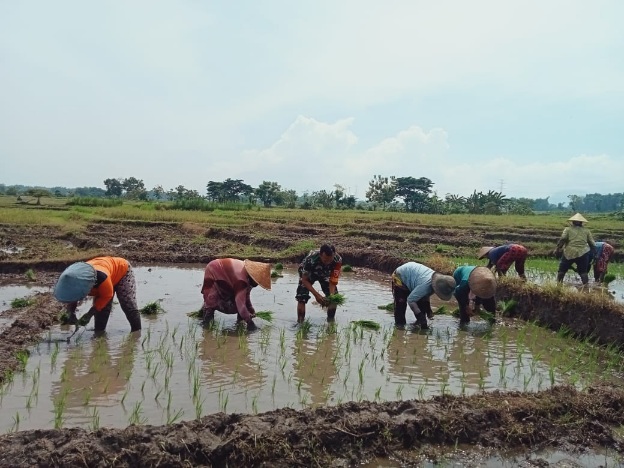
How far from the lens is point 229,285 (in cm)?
743

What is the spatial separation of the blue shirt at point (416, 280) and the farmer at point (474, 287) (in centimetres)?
54

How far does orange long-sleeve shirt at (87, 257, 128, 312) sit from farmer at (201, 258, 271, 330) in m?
1.27

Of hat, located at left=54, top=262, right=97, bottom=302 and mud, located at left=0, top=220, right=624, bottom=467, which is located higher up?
hat, located at left=54, top=262, right=97, bottom=302

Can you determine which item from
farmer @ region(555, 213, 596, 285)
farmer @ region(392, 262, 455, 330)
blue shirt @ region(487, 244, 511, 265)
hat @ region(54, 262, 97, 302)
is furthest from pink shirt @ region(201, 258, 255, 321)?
farmer @ region(555, 213, 596, 285)

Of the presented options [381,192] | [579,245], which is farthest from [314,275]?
[381,192]

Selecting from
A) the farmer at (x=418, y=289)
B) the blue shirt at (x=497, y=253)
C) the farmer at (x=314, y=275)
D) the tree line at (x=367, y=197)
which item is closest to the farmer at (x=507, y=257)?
the blue shirt at (x=497, y=253)

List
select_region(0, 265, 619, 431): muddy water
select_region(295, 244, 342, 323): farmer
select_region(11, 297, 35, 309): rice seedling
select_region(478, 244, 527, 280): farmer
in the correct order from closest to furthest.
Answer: select_region(0, 265, 619, 431): muddy water
select_region(295, 244, 342, 323): farmer
select_region(11, 297, 35, 309): rice seedling
select_region(478, 244, 527, 280): farmer

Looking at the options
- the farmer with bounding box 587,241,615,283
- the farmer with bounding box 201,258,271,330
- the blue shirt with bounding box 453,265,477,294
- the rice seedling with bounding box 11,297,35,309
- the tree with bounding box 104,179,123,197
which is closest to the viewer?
the farmer with bounding box 201,258,271,330

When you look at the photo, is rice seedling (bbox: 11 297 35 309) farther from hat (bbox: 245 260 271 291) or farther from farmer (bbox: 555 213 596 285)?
farmer (bbox: 555 213 596 285)

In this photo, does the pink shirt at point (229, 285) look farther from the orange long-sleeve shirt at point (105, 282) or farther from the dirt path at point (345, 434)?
the dirt path at point (345, 434)

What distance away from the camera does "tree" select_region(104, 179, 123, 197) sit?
3351 inches

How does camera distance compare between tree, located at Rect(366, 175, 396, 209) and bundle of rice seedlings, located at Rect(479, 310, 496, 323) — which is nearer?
bundle of rice seedlings, located at Rect(479, 310, 496, 323)

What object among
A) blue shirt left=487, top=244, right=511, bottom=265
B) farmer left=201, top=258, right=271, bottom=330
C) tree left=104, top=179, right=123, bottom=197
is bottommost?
farmer left=201, top=258, right=271, bottom=330

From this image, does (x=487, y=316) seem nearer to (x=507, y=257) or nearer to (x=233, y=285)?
(x=507, y=257)
